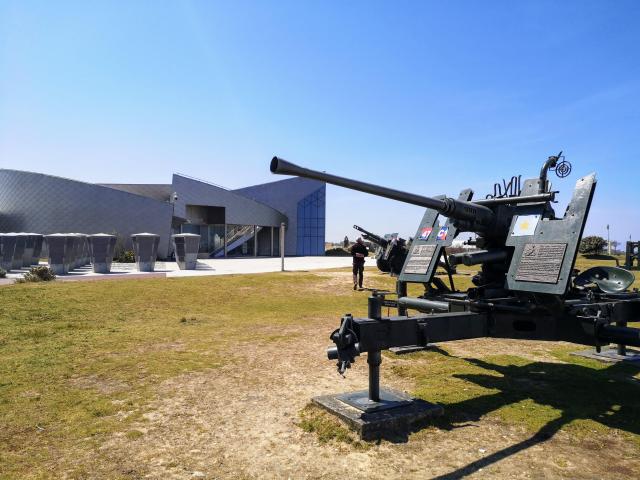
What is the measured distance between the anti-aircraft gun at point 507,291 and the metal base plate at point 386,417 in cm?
11

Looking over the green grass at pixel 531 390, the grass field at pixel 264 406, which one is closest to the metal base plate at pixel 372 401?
the grass field at pixel 264 406

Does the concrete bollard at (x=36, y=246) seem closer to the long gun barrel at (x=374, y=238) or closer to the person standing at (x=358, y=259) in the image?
the person standing at (x=358, y=259)

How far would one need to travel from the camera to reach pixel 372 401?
194 inches

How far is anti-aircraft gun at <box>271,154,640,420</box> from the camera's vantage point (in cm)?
457

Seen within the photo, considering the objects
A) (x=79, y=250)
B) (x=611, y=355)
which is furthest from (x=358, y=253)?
(x=79, y=250)

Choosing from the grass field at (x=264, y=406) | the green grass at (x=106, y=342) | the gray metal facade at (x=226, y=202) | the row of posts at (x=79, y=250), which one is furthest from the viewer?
the gray metal facade at (x=226, y=202)

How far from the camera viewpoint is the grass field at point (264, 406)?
12.7ft

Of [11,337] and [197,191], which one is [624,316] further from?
[197,191]

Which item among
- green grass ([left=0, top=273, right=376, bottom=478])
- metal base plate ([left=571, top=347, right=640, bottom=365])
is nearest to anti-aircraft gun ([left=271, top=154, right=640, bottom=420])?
metal base plate ([left=571, top=347, right=640, bottom=365])

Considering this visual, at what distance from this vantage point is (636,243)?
55.5 feet

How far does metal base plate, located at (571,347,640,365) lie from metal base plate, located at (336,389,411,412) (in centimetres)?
398

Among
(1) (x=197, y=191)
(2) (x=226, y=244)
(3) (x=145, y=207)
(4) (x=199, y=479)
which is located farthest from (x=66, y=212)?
(4) (x=199, y=479)

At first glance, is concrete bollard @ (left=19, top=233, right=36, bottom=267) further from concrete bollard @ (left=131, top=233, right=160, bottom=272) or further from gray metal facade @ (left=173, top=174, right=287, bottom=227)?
gray metal facade @ (left=173, top=174, right=287, bottom=227)

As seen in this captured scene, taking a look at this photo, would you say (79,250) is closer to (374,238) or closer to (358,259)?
(358,259)
